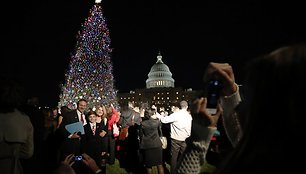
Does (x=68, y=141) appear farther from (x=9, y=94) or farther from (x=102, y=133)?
(x=9, y=94)

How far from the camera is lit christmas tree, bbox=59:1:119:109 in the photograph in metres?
29.1

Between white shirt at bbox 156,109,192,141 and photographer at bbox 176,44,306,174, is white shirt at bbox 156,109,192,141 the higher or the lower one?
the lower one

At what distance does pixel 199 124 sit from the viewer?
5.20 ft

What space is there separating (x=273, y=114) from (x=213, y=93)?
63 cm

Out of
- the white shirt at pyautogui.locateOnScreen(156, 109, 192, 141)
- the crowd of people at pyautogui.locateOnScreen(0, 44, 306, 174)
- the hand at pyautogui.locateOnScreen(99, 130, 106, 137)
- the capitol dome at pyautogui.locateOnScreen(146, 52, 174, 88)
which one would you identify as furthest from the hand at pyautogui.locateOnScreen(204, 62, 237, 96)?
the capitol dome at pyautogui.locateOnScreen(146, 52, 174, 88)

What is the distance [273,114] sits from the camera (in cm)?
90

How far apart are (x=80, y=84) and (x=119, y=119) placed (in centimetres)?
1959

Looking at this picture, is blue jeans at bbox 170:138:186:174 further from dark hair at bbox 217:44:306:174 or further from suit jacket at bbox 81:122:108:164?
dark hair at bbox 217:44:306:174

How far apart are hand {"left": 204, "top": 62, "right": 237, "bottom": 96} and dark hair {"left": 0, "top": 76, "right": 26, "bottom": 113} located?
9.43ft

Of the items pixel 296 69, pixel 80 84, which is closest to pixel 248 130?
pixel 296 69

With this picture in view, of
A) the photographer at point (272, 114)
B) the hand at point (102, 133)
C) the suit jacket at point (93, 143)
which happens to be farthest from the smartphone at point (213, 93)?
the hand at point (102, 133)

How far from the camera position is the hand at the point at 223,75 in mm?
1511

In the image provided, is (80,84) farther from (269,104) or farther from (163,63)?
(163,63)

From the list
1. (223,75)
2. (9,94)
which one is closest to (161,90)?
(9,94)
